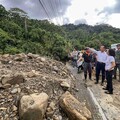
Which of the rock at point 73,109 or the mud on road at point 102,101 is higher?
the rock at point 73,109

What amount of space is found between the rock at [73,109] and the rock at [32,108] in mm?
615

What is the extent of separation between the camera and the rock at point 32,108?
5.69 metres

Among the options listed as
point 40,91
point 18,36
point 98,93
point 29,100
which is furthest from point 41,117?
point 18,36

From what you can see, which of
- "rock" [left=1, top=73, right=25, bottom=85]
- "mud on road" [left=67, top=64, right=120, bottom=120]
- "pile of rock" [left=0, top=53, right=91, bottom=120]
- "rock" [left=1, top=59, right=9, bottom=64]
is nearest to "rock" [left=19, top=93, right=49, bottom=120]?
"pile of rock" [left=0, top=53, right=91, bottom=120]

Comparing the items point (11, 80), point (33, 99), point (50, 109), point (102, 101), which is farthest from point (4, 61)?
point (33, 99)

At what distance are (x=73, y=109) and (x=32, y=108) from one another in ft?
4.10

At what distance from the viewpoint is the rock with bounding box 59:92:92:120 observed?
634cm

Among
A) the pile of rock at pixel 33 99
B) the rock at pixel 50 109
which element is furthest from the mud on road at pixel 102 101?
the rock at pixel 50 109

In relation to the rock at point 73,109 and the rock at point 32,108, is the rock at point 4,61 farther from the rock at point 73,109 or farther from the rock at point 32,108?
the rock at point 32,108

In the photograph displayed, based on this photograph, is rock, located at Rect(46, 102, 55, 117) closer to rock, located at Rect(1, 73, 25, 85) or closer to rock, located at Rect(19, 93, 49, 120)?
rock, located at Rect(19, 93, 49, 120)

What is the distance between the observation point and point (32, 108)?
224 inches

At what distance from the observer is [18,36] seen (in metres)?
30.1

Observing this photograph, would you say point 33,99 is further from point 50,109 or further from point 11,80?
point 11,80

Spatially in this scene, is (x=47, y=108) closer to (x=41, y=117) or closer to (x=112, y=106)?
(x=41, y=117)
